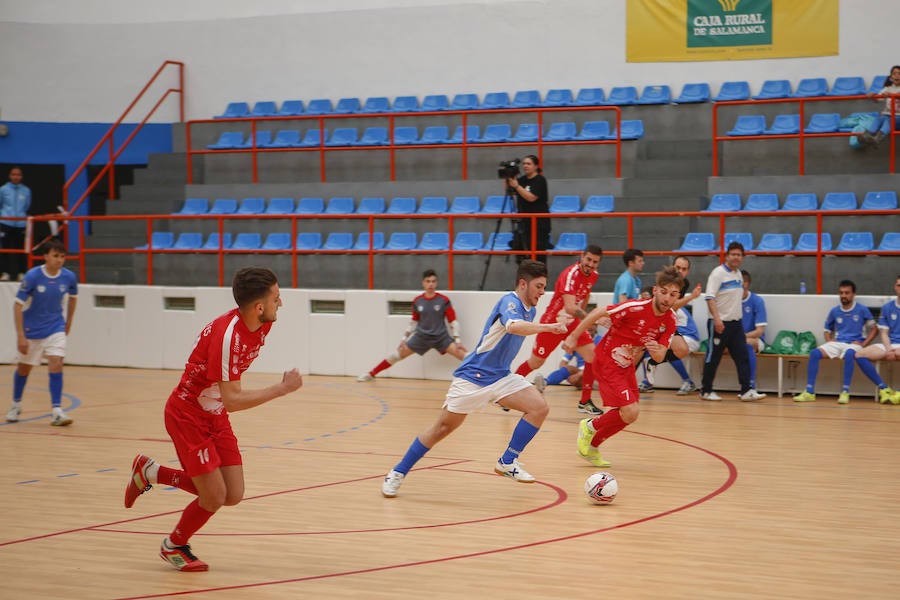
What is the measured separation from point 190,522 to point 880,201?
12.9m

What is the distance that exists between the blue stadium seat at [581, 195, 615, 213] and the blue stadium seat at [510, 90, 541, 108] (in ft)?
12.1

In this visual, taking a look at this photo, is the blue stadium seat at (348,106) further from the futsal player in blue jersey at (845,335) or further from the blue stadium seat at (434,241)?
the futsal player in blue jersey at (845,335)

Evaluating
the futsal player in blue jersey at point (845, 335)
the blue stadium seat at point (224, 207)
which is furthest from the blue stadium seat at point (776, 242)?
the blue stadium seat at point (224, 207)

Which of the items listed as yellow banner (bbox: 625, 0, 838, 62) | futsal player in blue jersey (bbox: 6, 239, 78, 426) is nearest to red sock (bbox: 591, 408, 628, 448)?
futsal player in blue jersey (bbox: 6, 239, 78, 426)

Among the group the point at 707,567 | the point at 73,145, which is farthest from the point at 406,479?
the point at 73,145

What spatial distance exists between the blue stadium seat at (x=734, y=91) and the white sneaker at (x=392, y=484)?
13.2 meters

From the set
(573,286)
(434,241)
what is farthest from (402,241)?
(573,286)

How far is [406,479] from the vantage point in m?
8.81

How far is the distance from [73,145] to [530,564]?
20.0 m

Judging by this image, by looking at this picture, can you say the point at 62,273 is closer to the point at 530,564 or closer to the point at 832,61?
the point at 530,564

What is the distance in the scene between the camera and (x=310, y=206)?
19.4 m

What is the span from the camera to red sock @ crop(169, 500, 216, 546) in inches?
236

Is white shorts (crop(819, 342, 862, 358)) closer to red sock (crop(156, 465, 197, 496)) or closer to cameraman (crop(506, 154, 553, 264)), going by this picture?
cameraman (crop(506, 154, 553, 264))

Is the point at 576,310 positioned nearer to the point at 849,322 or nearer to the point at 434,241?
the point at 849,322
